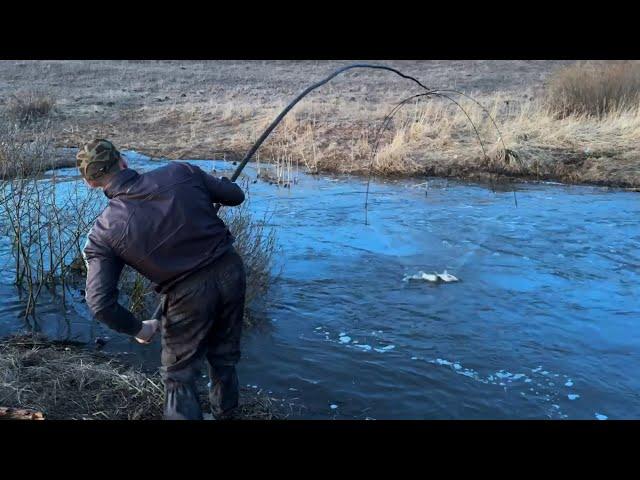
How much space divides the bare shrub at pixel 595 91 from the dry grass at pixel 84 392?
13.3 meters

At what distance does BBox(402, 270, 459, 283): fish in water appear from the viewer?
25.4ft

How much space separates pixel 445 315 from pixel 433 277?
3.43ft

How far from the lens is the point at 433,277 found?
25.5 feet

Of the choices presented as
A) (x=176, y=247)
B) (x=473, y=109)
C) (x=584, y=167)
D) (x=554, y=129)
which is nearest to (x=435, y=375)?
(x=176, y=247)

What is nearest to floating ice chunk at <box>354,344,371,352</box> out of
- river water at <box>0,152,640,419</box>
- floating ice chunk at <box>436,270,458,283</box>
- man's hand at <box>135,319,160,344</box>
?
river water at <box>0,152,640,419</box>

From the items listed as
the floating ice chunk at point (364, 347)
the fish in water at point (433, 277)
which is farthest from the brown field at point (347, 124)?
the floating ice chunk at point (364, 347)

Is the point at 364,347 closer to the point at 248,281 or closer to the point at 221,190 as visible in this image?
the point at 248,281

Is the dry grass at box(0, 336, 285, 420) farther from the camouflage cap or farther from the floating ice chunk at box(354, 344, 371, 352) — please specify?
the camouflage cap

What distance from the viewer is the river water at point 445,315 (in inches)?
207

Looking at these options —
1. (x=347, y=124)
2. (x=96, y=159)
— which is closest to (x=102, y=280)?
(x=96, y=159)

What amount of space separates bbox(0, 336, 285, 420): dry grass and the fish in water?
322 cm

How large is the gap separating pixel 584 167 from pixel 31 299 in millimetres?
10498

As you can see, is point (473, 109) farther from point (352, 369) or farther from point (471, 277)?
point (352, 369)
